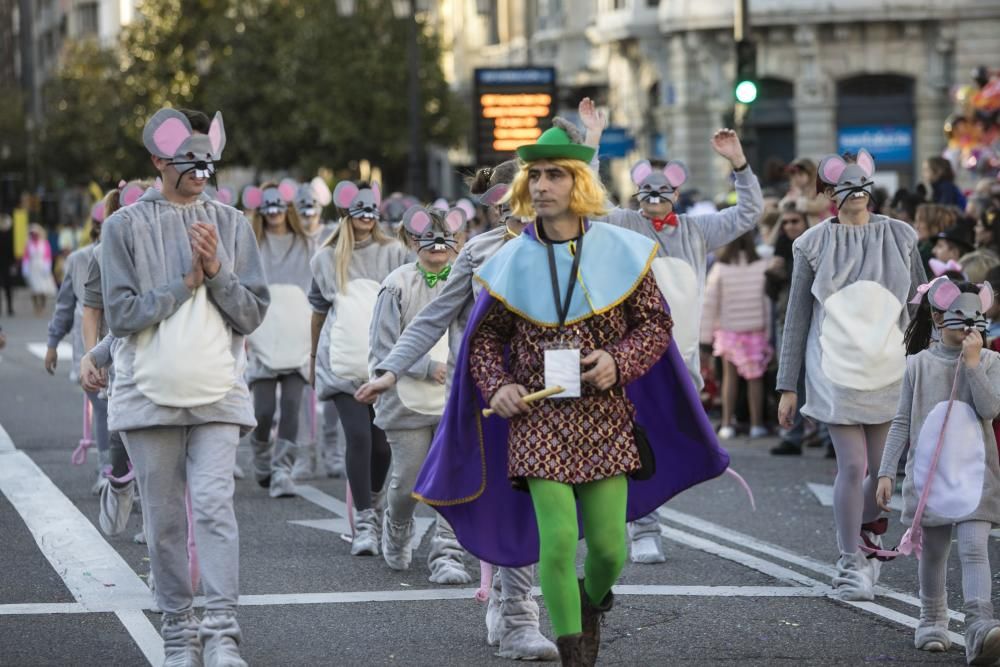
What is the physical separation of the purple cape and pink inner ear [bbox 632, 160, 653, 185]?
2.97 metres

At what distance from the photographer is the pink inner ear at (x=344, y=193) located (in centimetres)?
1077

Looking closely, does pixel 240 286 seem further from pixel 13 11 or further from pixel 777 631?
pixel 13 11

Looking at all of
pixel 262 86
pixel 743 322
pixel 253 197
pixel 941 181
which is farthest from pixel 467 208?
pixel 262 86

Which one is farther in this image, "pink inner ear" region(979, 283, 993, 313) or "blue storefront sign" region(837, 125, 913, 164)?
"blue storefront sign" region(837, 125, 913, 164)

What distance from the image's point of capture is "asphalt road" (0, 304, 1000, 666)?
748 centimetres

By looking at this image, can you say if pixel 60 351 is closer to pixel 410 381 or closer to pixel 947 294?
pixel 410 381

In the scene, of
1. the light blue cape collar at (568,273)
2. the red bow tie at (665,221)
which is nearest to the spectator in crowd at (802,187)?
the red bow tie at (665,221)

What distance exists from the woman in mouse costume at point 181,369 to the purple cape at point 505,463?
2.47 ft

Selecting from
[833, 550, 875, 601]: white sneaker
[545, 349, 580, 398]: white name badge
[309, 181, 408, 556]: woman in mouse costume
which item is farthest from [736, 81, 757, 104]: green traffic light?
[545, 349, 580, 398]: white name badge

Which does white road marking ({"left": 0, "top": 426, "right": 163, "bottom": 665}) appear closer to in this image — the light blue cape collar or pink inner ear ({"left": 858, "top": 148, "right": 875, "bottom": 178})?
the light blue cape collar

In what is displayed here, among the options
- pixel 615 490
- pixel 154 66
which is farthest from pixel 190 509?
pixel 154 66

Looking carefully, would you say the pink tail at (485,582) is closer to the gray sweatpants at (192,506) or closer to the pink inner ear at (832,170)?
the gray sweatpants at (192,506)

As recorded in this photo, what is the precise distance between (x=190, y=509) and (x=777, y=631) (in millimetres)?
2368

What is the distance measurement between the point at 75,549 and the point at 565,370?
171 inches
